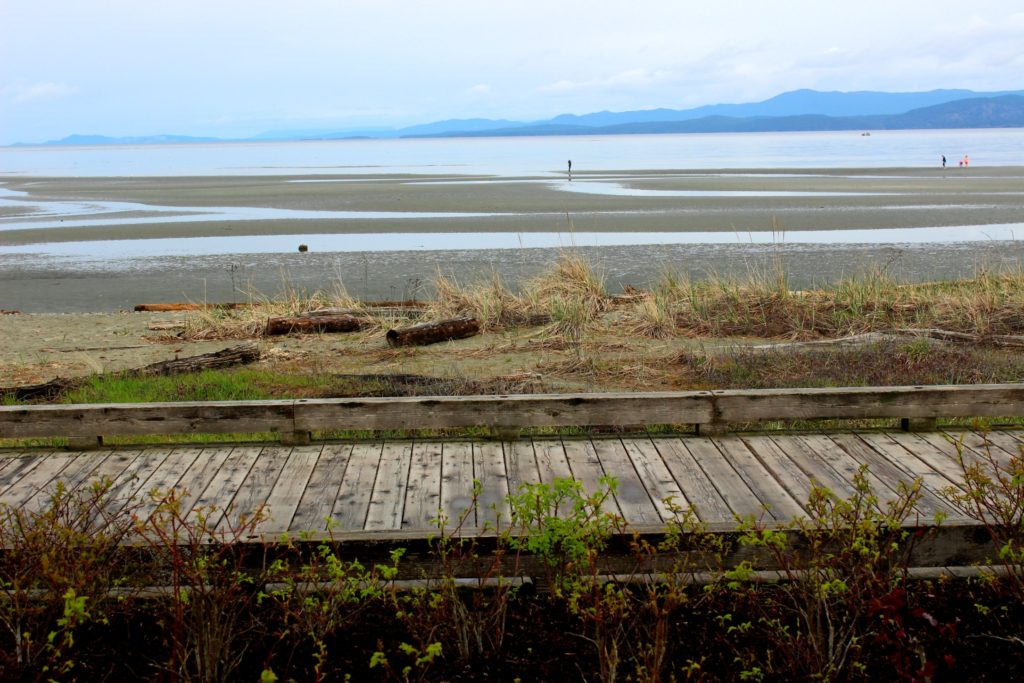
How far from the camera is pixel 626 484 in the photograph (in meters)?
4.98

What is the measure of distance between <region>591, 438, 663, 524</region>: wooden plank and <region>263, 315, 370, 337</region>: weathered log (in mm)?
7628

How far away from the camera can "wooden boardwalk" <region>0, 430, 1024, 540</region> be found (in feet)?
15.4

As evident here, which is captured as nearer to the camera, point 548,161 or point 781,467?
point 781,467

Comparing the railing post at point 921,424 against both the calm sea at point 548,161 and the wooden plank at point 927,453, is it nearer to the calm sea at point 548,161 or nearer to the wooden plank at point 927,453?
the wooden plank at point 927,453

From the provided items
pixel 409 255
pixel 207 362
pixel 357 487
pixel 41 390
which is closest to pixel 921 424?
pixel 357 487

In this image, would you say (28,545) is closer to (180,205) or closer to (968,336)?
(968,336)

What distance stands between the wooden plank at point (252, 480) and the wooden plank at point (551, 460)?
139 cm

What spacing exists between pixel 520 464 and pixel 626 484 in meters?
0.64

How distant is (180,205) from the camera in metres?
40.5

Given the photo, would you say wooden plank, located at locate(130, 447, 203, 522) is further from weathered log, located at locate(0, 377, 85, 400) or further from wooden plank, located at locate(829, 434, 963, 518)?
weathered log, located at locate(0, 377, 85, 400)

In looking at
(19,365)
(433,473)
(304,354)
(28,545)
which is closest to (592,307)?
(304,354)

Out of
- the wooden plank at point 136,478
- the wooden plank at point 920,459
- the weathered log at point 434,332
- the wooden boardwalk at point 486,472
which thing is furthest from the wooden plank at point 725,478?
the weathered log at point 434,332

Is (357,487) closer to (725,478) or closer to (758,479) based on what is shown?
(725,478)

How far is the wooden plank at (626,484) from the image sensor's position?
4.54 metres
